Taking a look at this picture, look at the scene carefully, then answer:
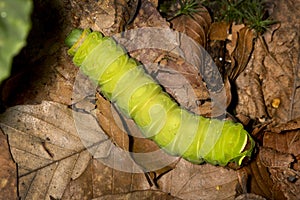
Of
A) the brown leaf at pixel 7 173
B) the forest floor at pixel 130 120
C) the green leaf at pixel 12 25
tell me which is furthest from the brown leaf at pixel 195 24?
the green leaf at pixel 12 25

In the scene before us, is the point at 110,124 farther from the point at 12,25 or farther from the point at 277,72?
the point at 12,25

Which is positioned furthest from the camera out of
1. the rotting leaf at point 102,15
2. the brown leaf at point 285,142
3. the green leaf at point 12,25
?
the brown leaf at point 285,142

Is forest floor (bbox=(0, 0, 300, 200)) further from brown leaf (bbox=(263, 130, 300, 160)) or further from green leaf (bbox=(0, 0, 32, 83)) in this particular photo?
green leaf (bbox=(0, 0, 32, 83))

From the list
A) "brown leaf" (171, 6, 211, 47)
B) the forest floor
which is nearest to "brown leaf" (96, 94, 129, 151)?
the forest floor

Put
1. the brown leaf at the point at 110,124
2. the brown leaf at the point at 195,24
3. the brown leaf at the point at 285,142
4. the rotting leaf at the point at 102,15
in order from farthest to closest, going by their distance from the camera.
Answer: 1. the brown leaf at the point at 195,24
2. the brown leaf at the point at 285,142
3. the rotting leaf at the point at 102,15
4. the brown leaf at the point at 110,124

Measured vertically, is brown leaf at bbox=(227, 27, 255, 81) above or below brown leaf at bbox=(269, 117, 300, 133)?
above

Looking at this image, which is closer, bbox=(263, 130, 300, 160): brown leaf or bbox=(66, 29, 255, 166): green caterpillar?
bbox=(66, 29, 255, 166): green caterpillar

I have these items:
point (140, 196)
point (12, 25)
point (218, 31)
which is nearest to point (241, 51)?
point (218, 31)

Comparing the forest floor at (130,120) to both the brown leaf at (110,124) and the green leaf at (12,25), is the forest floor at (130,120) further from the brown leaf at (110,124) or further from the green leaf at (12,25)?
the green leaf at (12,25)

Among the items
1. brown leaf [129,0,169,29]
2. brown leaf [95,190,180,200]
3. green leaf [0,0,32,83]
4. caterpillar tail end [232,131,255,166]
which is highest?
green leaf [0,0,32,83]
